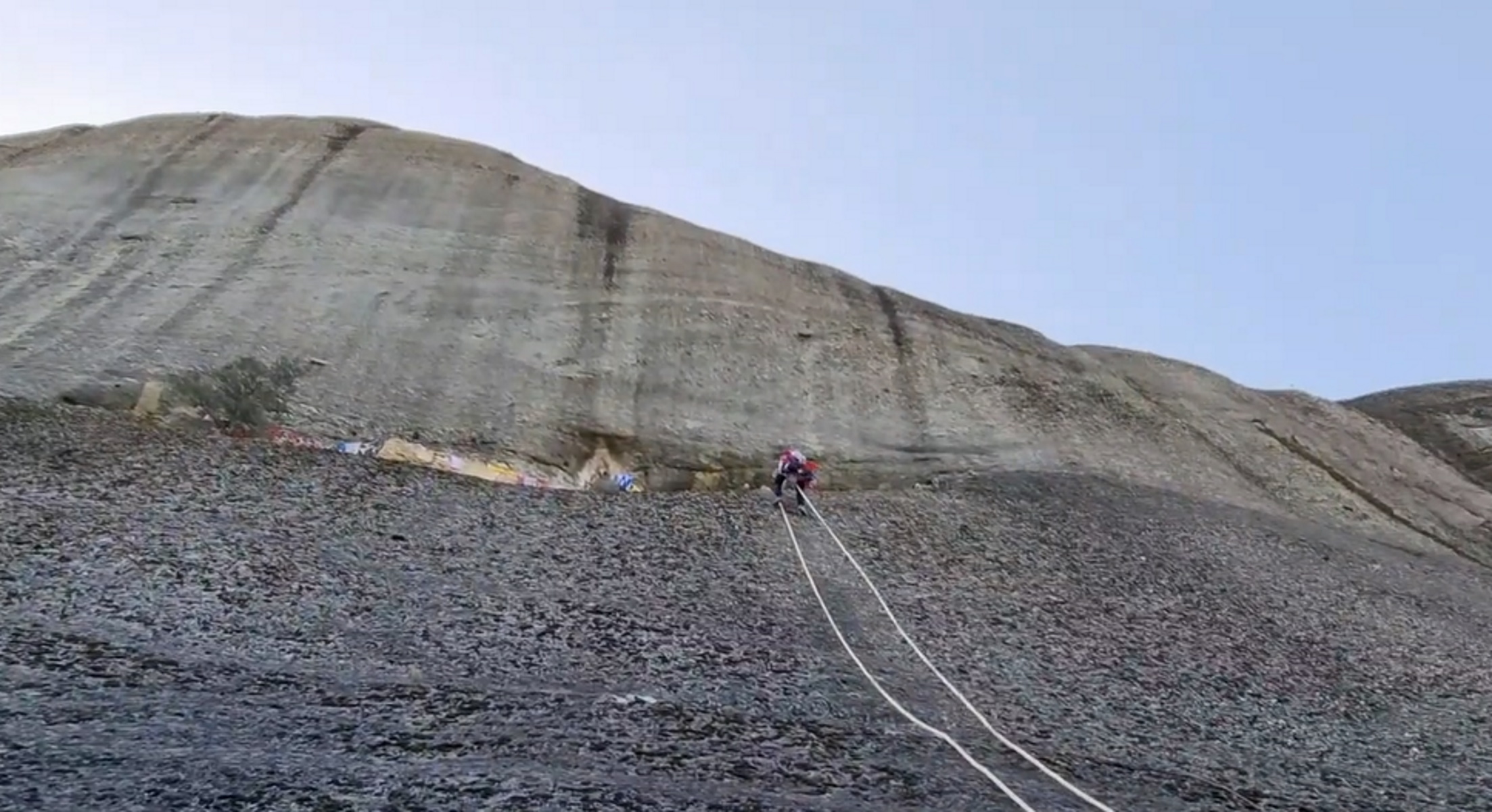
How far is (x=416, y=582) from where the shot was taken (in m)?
9.36

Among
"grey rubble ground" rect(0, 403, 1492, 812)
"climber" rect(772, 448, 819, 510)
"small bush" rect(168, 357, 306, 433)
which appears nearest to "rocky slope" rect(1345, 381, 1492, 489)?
"grey rubble ground" rect(0, 403, 1492, 812)

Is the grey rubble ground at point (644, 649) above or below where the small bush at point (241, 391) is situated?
below

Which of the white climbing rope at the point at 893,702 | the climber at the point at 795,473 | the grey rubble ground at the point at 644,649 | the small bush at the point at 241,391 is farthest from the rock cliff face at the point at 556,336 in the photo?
the white climbing rope at the point at 893,702

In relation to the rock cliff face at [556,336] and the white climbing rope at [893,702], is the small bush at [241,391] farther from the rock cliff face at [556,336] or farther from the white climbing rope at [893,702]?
the white climbing rope at [893,702]

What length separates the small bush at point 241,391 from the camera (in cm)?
1370

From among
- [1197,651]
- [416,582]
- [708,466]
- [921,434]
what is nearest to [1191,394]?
[921,434]

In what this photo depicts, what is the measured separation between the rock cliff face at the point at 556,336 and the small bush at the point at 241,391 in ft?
1.16

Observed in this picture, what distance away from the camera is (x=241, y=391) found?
14078mm

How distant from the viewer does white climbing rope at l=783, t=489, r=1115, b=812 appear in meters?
6.00

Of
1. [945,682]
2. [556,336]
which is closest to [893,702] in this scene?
[945,682]

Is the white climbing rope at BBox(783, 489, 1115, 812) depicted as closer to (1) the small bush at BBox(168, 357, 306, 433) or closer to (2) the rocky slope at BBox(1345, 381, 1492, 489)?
(1) the small bush at BBox(168, 357, 306, 433)

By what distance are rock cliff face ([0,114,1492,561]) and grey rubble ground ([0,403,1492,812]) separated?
225 centimetres

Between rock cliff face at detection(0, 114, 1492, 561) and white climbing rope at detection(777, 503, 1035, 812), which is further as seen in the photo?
rock cliff face at detection(0, 114, 1492, 561)

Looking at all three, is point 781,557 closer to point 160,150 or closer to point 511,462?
point 511,462
